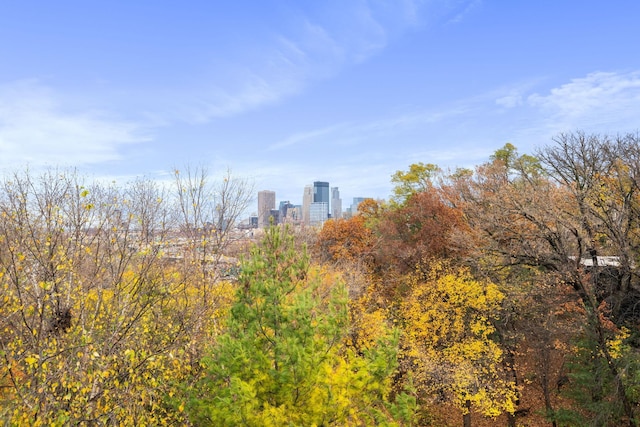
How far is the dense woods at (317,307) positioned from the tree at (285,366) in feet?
0.14

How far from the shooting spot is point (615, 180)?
1800cm

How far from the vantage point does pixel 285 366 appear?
22.8ft

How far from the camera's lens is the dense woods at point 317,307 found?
736 cm

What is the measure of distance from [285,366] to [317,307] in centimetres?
239

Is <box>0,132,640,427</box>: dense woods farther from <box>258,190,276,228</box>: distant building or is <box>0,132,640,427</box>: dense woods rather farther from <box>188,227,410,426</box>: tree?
<box>258,190,276,228</box>: distant building

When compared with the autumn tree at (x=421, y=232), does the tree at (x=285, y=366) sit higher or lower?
lower

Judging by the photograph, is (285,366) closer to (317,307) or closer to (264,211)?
(317,307)

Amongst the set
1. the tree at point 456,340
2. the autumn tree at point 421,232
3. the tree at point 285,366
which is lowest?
the tree at point 456,340

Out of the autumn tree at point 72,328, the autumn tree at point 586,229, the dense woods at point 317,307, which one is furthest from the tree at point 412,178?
the autumn tree at point 72,328

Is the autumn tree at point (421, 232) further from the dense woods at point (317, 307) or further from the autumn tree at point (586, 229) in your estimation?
the autumn tree at point (586, 229)

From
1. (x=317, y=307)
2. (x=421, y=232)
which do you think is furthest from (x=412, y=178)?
(x=317, y=307)

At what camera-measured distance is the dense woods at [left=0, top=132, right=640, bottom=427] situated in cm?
736

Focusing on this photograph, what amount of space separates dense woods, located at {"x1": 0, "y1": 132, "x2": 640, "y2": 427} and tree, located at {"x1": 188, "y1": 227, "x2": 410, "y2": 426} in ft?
0.14

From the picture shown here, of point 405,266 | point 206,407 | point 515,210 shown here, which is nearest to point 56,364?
point 206,407
